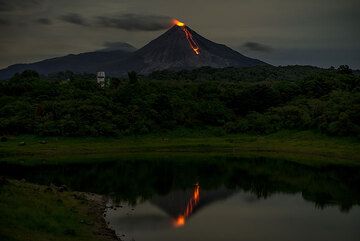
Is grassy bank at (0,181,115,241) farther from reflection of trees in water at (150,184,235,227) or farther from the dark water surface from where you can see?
reflection of trees in water at (150,184,235,227)

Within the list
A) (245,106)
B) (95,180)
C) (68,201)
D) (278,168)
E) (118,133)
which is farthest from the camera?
(245,106)

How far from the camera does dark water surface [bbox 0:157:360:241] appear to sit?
35.2m

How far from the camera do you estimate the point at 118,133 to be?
95125mm

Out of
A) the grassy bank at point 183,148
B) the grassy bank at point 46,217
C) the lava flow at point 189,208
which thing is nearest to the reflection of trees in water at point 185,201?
the lava flow at point 189,208

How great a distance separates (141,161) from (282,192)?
27.1 m

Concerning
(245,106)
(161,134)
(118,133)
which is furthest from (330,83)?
(118,133)

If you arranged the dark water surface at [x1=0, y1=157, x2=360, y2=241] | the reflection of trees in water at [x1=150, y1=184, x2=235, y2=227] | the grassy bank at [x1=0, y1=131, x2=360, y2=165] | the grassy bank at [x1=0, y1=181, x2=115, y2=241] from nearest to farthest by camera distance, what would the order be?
the grassy bank at [x1=0, y1=181, x2=115, y2=241], the dark water surface at [x1=0, y1=157, x2=360, y2=241], the reflection of trees in water at [x1=150, y1=184, x2=235, y2=227], the grassy bank at [x1=0, y1=131, x2=360, y2=165]

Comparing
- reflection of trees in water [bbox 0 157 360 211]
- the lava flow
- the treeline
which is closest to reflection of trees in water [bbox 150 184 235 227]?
the lava flow

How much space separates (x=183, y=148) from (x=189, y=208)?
144 feet

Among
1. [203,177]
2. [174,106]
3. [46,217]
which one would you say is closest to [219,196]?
[203,177]

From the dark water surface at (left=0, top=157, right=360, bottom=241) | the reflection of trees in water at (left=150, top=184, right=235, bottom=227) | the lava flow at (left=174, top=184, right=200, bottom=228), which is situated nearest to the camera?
the dark water surface at (left=0, top=157, right=360, bottom=241)

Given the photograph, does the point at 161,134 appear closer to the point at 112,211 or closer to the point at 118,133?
the point at 118,133

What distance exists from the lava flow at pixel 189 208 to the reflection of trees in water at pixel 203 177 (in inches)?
68.2

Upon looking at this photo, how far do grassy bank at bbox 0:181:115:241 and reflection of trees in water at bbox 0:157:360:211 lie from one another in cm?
814
